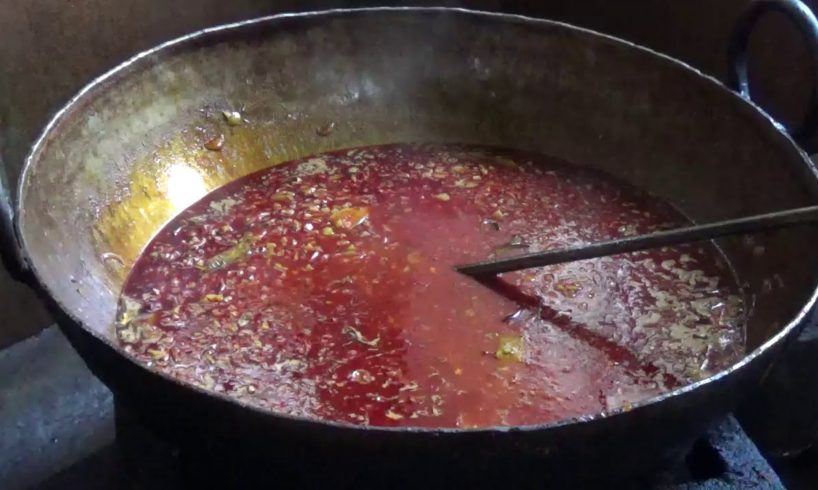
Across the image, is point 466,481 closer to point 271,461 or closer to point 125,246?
point 271,461

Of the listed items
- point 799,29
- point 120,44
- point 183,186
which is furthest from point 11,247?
point 799,29

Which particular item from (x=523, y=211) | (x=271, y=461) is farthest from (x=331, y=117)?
(x=271, y=461)

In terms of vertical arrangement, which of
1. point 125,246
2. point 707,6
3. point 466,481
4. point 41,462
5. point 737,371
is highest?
point 707,6

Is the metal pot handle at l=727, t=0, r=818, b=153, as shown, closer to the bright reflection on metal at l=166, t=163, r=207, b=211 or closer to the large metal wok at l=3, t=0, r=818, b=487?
the large metal wok at l=3, t=0, r=818, b=487

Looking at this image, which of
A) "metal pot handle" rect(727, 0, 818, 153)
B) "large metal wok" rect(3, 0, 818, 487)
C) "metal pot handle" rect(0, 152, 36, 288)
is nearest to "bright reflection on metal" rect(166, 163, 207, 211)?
"large metal wok" rect(3, 0, 818, 487)

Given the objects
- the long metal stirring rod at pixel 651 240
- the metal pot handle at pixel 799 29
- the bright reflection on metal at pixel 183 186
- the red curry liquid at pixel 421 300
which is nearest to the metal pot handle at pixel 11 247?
the red curry liquid at pixel 421 300

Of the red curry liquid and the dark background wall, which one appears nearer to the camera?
the red curry liquid

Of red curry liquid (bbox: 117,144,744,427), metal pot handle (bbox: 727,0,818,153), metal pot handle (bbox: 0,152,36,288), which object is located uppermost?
Result: metal pot handle (bbox: 727,0,818,153)
